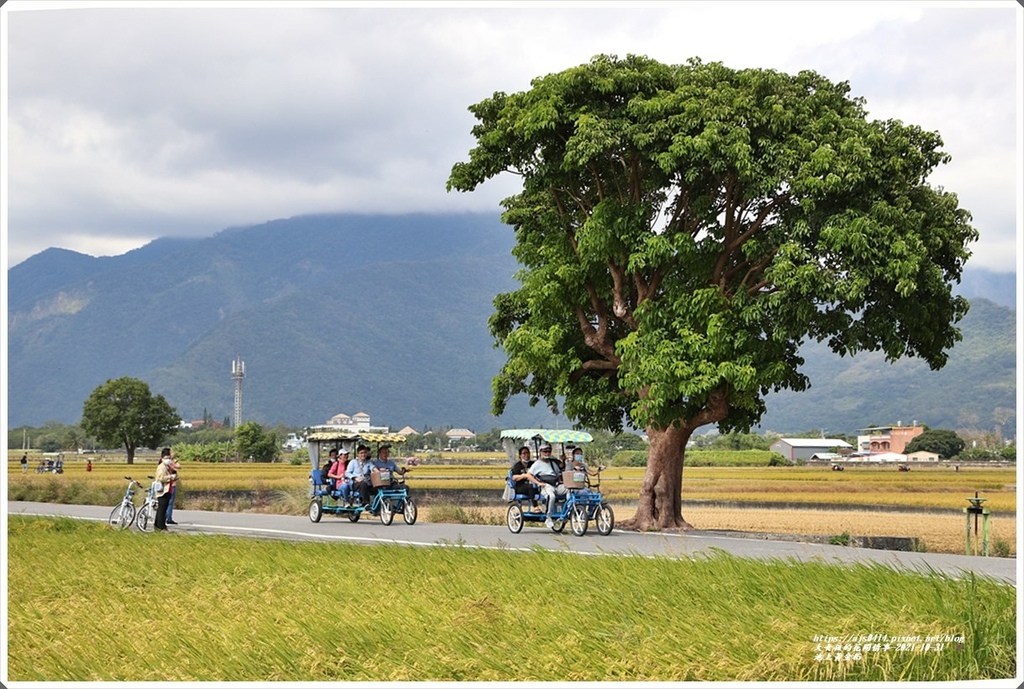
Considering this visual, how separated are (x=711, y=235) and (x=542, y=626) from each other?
1437cm

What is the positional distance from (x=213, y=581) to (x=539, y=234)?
1309 centimetres

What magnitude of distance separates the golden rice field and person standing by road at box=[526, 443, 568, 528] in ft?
15.6

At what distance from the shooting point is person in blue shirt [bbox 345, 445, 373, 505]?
84.1ft

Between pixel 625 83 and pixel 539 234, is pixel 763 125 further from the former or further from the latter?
pixel 539 234

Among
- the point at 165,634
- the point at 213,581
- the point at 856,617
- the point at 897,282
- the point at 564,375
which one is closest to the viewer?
the point at 856,617

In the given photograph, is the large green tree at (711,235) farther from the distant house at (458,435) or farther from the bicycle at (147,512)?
the distant house at (458,435)

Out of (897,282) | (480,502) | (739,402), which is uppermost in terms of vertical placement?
(897,282)

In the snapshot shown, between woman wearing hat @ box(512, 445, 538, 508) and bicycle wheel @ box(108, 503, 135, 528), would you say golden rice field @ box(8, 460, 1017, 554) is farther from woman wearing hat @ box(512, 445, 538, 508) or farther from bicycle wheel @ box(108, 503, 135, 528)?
bicycle wheel @ box(108, 503, 135, 528)

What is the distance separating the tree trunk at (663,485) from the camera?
943 inches

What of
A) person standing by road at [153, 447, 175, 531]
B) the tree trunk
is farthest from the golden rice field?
person standing by road at [153, 447, 175, 531]

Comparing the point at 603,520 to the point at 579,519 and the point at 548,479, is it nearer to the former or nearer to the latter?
the point at 579,519

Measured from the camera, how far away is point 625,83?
72.0ft

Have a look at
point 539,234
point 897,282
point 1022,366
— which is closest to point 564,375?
point 539,234

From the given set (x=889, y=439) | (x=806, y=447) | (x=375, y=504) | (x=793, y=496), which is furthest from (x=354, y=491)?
(x=806, y=447)
